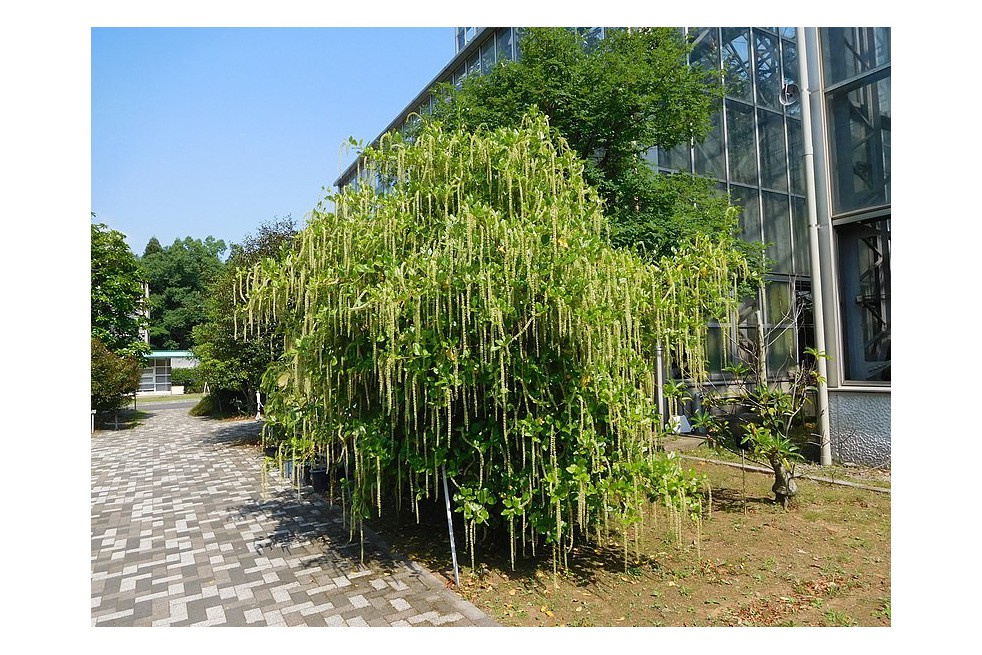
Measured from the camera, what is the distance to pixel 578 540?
180 inches

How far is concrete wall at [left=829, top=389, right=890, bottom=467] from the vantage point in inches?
260

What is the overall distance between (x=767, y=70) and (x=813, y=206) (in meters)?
5.93

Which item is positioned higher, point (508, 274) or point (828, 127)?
point (828, 127)

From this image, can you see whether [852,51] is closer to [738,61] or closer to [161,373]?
[738,61]

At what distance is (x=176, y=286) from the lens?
34.2m

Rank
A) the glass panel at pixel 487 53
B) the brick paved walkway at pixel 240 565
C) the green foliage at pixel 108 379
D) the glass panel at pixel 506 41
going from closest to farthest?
1. the brick paved walkway at pixel 240 565
2. the glass panel at pixel 506 41
3. the green foliage at pixel 108 379
4. the glass panel at pixel 487 53

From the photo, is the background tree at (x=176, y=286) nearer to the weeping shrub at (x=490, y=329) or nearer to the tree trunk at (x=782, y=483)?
the weeping shrub at (x=490, y=329)

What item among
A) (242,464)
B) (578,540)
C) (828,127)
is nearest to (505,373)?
(578,540)

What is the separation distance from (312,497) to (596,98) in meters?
5.81

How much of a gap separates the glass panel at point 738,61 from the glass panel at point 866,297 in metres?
5.09

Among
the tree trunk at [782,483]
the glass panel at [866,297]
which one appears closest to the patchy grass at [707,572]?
the tree trunk at [782,483]

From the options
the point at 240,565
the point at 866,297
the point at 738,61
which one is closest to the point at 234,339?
the point at 240,565

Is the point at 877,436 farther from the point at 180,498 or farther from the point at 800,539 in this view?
the point at 180,498

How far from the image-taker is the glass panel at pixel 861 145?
6.91 m
